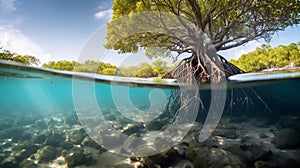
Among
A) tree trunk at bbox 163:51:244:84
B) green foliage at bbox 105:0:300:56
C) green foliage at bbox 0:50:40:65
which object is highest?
green foliage at bbox 105:0:300:56

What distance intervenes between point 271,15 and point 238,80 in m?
6.05

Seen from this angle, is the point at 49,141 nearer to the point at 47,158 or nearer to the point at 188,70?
the point at 47,158

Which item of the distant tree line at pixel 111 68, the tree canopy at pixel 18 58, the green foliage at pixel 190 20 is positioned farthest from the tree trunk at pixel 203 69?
the tree canopy at pixel 18 58

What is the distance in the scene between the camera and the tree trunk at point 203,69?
9.47m

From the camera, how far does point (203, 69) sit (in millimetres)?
9594

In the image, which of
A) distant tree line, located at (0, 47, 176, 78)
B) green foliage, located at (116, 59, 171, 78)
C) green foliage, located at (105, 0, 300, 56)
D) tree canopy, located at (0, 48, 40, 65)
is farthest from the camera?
green foliage, located at (116, 59, 171, 78)

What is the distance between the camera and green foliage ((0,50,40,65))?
9432 millimetres

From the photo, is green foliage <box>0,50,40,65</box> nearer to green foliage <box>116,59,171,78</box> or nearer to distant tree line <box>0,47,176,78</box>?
distant tree line <box>0,47,176,78</box>

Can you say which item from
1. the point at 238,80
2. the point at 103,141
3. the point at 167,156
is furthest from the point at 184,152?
the point at 238,80

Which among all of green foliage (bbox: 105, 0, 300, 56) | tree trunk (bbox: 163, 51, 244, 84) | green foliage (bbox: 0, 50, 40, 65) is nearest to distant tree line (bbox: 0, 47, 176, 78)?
green foliage (bbox: 0, 50, 40, 65)

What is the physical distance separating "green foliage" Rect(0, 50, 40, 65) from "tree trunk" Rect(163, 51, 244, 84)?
831cm

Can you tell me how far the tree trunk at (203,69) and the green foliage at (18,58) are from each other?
831 centimetres

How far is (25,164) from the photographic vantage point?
22.0 ft

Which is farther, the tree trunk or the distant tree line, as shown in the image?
the distant tree line
